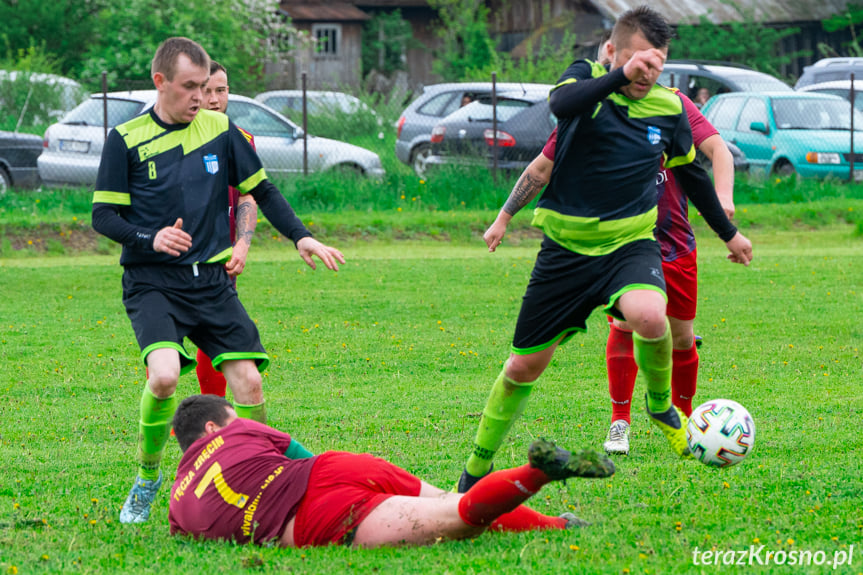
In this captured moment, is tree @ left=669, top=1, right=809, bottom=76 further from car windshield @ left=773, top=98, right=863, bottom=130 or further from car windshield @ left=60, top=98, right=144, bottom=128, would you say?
car windshield @ left=60, top=98, right=144, bottom=128

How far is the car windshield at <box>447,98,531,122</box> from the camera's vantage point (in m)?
18.8

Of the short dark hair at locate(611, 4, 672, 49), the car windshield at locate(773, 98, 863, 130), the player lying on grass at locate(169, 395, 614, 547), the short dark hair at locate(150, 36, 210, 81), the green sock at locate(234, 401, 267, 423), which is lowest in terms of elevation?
the player lying on grass at locate(169, 395, 614, 547)

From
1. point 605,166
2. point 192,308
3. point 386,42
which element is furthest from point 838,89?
point 386,42

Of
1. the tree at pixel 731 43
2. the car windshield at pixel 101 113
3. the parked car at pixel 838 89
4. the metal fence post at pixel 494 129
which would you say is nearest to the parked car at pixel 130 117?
the car windshield at pixel 101 113

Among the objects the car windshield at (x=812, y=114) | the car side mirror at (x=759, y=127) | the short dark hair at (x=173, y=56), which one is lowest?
the car side mirror at (x=759, y=127)

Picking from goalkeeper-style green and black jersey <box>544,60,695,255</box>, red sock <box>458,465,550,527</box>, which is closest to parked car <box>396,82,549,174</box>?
goalkeeper-style green and black jersey <box>544,60,695,255</box>

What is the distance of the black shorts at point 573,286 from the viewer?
5.04 metres

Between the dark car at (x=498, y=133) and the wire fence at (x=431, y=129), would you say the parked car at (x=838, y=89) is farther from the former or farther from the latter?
the dark car at (x=498, y=133)

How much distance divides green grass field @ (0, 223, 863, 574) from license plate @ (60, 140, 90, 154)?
11.0 feet

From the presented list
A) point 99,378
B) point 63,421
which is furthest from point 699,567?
point 99,378

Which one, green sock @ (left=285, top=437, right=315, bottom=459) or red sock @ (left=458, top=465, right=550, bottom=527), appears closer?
red sock @ (left=458, top=465, right=550, bottom=527)

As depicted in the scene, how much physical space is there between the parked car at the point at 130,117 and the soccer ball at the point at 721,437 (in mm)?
13278

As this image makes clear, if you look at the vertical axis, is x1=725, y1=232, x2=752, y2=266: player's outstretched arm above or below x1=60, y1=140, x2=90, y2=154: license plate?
above

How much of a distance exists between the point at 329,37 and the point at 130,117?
2693cm
